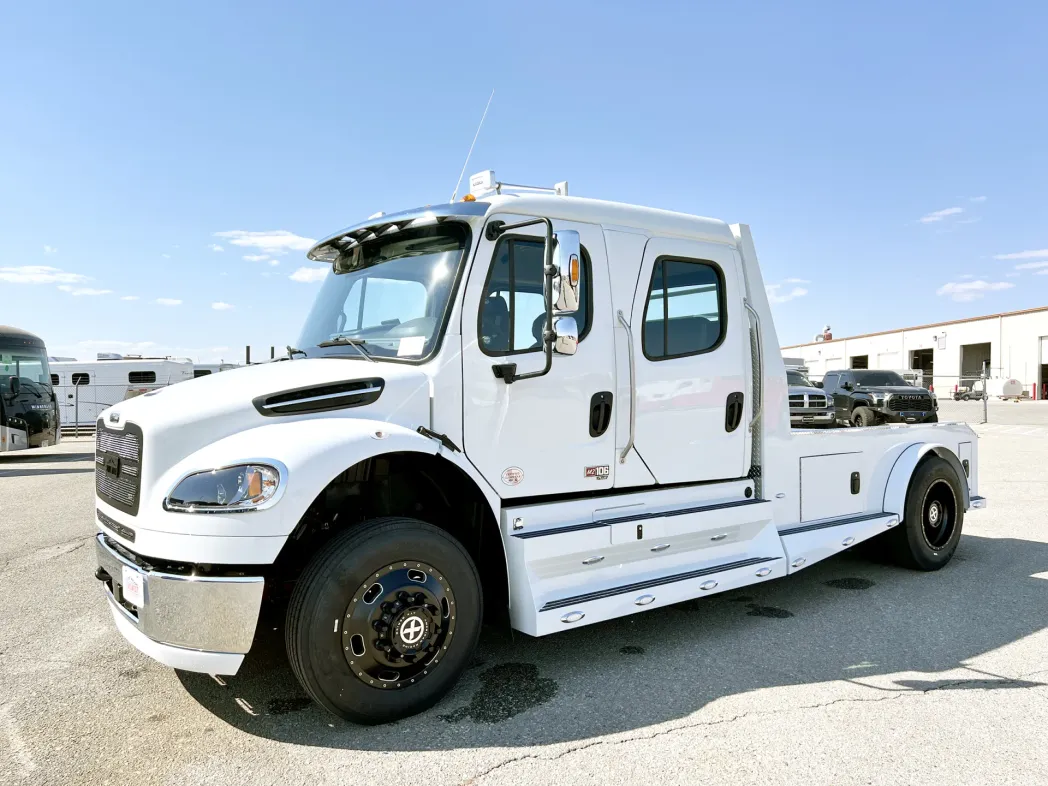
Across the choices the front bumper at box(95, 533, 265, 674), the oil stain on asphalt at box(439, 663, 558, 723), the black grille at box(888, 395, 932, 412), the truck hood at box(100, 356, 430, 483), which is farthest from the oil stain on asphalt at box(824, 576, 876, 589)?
the black grille at box(888, 395, 932, 412)

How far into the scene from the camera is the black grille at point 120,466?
10.6ft

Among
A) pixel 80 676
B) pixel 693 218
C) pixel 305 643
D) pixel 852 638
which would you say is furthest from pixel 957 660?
pixel 80 676

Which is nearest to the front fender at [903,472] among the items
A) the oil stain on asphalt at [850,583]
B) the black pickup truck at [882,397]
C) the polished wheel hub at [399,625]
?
the oil stain on asphalt at [850,583]

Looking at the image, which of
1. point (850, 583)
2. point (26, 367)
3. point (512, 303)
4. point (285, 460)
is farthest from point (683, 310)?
point (26, 367)

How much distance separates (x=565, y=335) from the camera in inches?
138

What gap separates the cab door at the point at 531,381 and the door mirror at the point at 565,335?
283 mm

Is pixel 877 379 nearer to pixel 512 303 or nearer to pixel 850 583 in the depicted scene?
pixel 850 583

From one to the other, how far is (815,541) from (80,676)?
4467mm

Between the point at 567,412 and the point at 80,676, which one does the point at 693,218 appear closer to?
the point at 567,412

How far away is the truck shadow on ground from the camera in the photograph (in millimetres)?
3260

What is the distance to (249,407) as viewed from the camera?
324 centimetres

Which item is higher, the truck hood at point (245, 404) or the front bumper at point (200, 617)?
the truck hood at point (245, 404)

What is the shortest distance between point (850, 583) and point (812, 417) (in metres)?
1.35

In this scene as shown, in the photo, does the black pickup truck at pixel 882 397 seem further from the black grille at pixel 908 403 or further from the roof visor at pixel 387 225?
the roof visor at pixel 387 225
